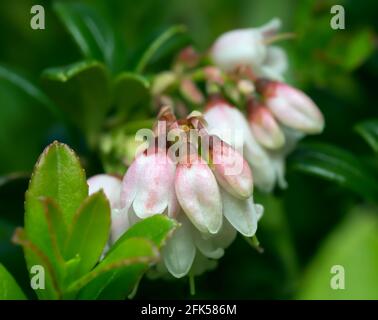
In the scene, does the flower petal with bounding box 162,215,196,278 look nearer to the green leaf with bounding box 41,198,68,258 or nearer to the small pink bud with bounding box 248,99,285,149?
the green leaf with bounding box 41,198,68,258

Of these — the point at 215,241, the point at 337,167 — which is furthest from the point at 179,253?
the point at 337,167

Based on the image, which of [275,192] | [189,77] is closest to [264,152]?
[275,192]

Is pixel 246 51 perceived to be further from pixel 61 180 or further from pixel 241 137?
pixel 61 180

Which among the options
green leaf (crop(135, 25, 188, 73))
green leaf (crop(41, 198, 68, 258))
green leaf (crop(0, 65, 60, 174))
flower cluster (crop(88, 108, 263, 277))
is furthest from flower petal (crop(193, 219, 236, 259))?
green leaf (crop(0, 65, 60, 174))

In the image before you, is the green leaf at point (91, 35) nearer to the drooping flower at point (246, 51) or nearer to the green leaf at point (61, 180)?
the drooping flower at point (246, 51)

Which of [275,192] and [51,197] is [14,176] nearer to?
[51,197]

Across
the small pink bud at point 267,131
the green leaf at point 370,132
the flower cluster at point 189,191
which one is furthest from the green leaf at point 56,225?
the green leaf at point 370,132
